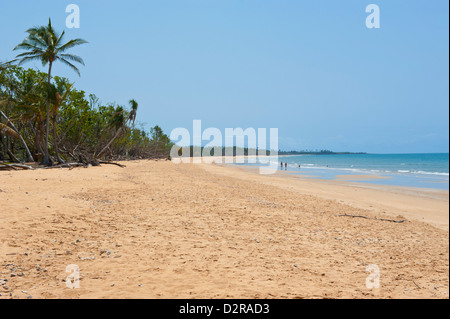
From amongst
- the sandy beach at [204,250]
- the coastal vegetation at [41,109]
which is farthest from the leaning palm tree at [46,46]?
the sandy beach at [204,250]

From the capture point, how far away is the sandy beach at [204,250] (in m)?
4.84

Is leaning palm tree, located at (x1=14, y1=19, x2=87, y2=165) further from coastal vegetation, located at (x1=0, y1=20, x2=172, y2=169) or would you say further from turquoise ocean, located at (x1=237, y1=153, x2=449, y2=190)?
turquoise ocean, located at (x1=237, y1=153, x2=449, y2=190)

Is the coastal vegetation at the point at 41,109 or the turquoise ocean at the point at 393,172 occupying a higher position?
the coastal vegetation at the point at 41,109

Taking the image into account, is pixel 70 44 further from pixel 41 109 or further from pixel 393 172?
pixel 393 172

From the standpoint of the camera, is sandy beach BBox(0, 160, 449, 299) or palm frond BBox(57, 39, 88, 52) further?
palm frond BBox(57, 39, 88, 52)

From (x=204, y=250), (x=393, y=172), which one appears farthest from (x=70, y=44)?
(x=393, y=172)

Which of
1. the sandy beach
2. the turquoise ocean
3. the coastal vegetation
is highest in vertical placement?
the coastal vegetation

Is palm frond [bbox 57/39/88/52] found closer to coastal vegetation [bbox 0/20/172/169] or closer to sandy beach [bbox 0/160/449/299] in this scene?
coastal vegetation [bbox 0/20/172/169]

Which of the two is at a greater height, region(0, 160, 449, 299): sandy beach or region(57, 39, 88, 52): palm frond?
region(57, 39, 88, 52): palm frond

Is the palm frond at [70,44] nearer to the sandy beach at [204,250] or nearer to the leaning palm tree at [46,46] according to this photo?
the leaning palm tree at [46,46]

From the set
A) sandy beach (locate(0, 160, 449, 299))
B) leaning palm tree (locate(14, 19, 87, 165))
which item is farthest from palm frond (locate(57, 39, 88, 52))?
sandy beach (locate(0, 160, 449, 299))

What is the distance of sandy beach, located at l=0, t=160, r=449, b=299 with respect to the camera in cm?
484

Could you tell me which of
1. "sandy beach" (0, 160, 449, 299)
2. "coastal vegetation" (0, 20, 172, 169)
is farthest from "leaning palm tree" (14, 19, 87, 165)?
"sandy beach" (0, 160, 449, 299)
